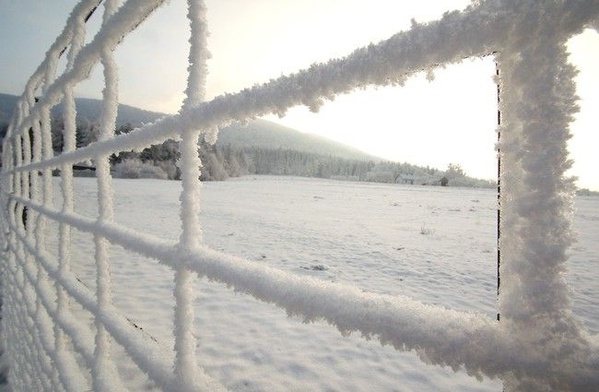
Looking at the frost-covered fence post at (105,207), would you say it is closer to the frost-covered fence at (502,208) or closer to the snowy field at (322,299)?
the snowy field at (322,299)

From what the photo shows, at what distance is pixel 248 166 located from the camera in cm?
6769

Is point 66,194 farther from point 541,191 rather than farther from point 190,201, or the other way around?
point 541,191

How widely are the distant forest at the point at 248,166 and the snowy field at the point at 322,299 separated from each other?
1.54m

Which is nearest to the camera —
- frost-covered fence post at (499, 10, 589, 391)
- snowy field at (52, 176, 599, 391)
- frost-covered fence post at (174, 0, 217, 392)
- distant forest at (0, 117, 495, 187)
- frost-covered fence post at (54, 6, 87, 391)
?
frost-covered fence post at (499, 10, 589, 391)

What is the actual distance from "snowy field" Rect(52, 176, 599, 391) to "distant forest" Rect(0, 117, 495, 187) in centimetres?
154

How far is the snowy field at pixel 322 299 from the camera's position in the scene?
236 cm

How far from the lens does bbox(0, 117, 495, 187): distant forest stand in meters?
30.8

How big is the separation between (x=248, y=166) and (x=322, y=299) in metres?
68.3

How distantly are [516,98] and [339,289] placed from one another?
289 millimetres

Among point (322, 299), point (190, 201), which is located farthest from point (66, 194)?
point (322, 299)

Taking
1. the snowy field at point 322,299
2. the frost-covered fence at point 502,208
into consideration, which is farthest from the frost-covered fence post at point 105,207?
the frost-covered fence at point 502,208

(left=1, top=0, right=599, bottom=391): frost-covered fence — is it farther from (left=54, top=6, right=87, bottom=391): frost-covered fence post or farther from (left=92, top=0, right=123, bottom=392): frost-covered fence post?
(left=54, top=6, right=87, bottom=391): frost-covered fence post

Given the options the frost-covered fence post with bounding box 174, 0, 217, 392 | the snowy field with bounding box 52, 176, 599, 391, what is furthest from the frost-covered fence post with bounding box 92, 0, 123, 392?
the frost-covered fence post with bounding box 174, 0, 217, 392

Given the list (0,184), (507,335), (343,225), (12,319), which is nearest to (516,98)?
(507,335)
